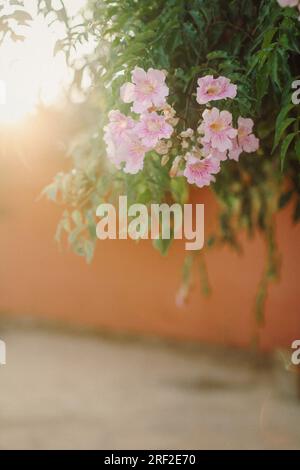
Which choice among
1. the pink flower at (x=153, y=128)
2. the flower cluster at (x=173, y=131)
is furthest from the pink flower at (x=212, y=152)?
the pink flower at (x=153, y=128)

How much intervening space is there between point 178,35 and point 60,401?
4422 mm

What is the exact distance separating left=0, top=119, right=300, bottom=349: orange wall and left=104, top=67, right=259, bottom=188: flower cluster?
4326 millimetres

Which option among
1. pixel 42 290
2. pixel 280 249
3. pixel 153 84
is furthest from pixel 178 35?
pixel 42 290

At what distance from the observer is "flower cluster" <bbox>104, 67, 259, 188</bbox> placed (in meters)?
1.92

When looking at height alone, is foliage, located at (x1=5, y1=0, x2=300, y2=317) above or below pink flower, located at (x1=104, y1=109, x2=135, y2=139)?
above

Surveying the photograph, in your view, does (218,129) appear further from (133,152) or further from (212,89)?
(133,152)

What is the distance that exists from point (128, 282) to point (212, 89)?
22.3ft

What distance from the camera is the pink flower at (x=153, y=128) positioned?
1.93m

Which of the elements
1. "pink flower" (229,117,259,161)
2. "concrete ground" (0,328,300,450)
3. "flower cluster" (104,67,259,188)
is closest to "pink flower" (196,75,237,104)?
"flower cluster" (104,67,259,188)

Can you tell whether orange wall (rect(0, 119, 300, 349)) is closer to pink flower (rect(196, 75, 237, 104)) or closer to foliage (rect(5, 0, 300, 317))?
foliage (rect(5, 0, 300, 317))

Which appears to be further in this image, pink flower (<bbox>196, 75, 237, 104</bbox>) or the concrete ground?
the concrete ground

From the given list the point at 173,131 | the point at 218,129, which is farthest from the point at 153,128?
the point at 218,129

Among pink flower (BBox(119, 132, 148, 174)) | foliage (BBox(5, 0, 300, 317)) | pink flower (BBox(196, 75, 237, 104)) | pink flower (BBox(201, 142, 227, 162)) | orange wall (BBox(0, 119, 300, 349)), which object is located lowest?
pink flower (BBox(201, 142, 227, 162))

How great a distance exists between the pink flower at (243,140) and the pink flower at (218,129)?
68 millimetres
